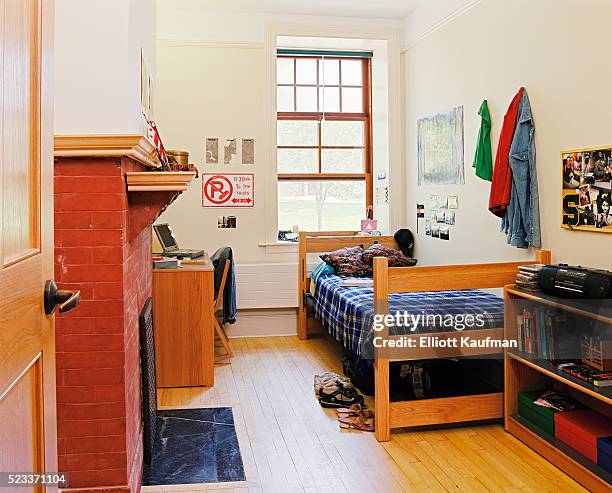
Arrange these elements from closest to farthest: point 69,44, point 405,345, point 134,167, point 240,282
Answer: point 69,44, point 134,167, point 405,345, point 240,282

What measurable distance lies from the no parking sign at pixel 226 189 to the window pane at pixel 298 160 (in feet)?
1.65

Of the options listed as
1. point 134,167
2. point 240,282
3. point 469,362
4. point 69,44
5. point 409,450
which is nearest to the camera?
point 69,44

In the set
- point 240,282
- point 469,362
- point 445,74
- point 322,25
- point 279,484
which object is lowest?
point 279,484

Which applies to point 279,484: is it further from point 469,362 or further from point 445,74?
point 445,74

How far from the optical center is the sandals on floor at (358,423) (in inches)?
139

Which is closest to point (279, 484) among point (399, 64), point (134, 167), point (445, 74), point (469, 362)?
point (134, 167)

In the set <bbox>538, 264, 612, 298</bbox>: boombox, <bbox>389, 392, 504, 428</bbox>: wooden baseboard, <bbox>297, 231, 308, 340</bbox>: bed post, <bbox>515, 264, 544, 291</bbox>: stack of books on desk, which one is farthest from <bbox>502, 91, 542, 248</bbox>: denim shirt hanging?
<bbox>297, 231, 308, 340</bbox>: bed post

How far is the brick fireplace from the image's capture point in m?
2.41

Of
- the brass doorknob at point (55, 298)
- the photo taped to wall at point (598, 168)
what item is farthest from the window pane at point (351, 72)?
the brass doorknob at point (55, 298)

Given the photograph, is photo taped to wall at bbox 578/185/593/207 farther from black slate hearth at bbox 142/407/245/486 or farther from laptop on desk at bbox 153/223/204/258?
laptop on desk at bbox 153/223/204/258

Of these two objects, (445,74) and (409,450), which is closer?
(409,450)

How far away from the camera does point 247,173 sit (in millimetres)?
5898

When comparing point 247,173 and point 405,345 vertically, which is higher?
point 247,173

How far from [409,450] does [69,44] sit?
2.36 m
